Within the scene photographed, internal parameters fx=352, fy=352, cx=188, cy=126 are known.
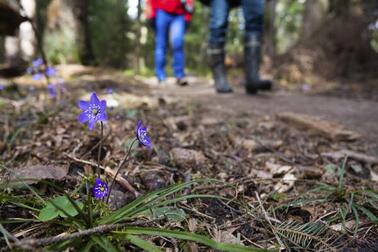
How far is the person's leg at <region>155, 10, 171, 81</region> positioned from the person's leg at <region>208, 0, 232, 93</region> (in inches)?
59.0

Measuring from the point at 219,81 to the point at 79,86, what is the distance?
166 cm

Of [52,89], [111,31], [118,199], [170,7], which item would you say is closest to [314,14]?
[170,7]

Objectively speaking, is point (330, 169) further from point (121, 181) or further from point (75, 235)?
point (75, 235)

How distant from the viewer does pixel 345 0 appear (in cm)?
701

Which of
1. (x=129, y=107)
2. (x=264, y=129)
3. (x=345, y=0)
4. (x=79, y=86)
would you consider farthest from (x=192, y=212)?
(x=345, y=0)

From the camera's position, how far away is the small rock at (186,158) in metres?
1.70

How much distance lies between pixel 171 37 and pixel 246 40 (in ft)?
6.44

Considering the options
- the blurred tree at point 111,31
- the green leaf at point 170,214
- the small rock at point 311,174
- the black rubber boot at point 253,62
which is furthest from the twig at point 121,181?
the blurred tree at point 111,31

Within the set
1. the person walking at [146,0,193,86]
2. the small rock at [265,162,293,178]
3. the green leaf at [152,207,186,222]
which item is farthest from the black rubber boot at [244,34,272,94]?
the green leaf at [152,207,186,222]

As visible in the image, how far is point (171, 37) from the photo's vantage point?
5680 mm

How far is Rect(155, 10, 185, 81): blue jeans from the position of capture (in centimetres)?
555

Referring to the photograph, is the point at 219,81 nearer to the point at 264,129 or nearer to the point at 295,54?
the point at 264,129

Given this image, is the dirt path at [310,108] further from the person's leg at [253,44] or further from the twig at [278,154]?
the twig at [278,154]

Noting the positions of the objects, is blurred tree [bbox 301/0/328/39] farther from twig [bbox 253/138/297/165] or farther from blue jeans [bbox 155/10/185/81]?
twig [bbox 253/138/297/165]
